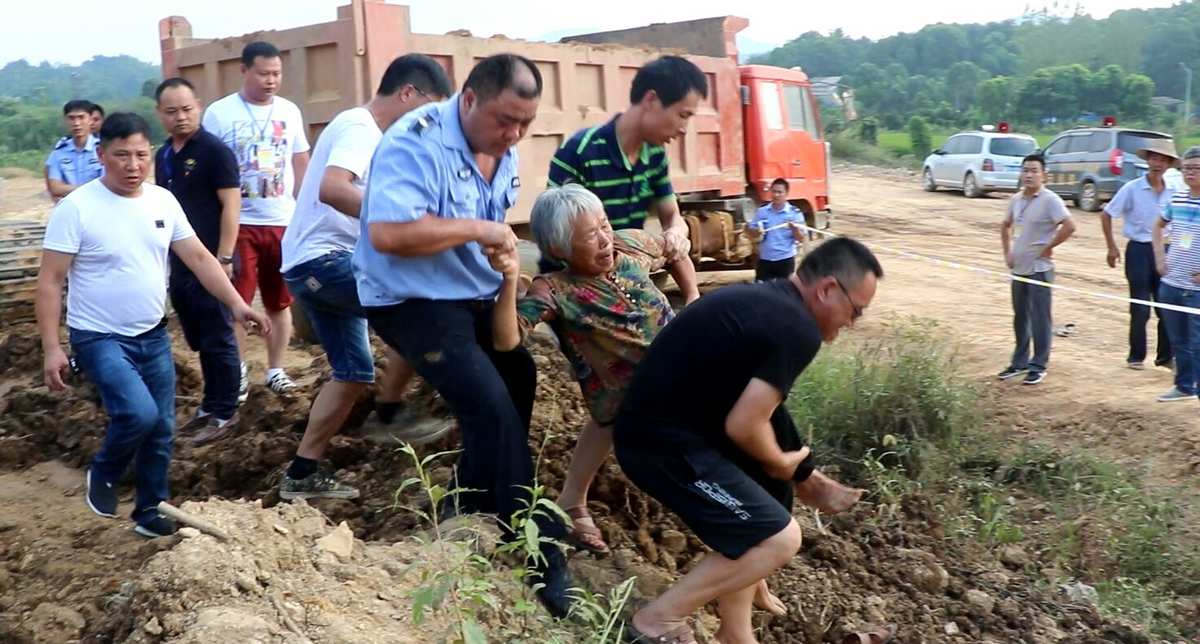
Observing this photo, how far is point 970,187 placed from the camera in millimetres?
24250

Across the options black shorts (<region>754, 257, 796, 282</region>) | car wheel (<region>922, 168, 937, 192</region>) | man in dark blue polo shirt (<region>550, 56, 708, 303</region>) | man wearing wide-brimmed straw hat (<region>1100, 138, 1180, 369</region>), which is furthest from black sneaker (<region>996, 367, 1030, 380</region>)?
Result: car wheel (<region>922, 168, 937, 192</region>)

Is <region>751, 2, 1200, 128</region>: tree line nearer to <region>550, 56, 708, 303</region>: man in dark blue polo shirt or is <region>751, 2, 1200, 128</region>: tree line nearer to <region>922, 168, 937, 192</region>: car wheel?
<region>922, 168, 937, 192</region>: car wheel

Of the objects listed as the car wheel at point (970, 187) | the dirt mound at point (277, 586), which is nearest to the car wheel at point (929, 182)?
the car wheel at point (970, 187)

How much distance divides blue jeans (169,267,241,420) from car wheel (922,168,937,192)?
21.8 metres

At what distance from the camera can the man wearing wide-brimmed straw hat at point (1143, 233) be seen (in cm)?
900

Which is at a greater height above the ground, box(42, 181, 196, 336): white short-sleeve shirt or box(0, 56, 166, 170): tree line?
box(0, 56, 166, 170): tree line

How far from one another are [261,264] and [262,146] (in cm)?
65

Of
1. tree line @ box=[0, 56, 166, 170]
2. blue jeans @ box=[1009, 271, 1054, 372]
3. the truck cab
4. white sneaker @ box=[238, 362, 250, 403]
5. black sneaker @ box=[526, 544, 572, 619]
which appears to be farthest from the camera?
tree line @ box=[0, 56, 166, 170]

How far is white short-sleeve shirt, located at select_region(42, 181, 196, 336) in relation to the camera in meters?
4.47

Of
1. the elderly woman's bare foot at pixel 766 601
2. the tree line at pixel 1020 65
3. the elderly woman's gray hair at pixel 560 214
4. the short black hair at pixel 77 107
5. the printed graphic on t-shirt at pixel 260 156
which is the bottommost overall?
the elderly woman's bare foot at pixel 766 601

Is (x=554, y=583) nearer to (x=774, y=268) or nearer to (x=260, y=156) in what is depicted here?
(x=260, y=156)

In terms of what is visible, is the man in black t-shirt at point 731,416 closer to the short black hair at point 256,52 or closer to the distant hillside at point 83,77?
the short black hair at point 256,52

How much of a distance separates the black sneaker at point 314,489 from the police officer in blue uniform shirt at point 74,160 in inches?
207

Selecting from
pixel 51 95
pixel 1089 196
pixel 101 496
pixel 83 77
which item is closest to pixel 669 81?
pixel 101 496
